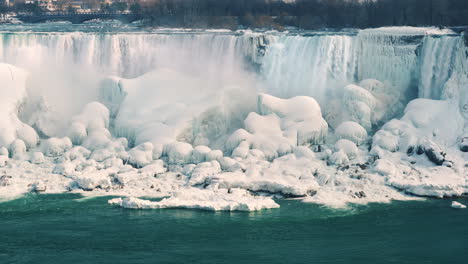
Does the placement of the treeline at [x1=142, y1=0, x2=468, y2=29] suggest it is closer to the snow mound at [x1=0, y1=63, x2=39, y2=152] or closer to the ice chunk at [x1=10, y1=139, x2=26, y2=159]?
the snow mound at [x1=0, y1=63, x2=39, y2=152]

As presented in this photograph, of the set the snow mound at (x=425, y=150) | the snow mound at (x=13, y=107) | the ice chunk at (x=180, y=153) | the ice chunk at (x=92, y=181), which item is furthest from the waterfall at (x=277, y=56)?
the ice chunk at (x=92, y=181)

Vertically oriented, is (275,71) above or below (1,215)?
above

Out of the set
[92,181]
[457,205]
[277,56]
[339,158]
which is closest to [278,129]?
[339,158]

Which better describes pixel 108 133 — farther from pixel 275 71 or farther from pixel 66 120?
pixel 275 71

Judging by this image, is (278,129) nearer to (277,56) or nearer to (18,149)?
(277,56)

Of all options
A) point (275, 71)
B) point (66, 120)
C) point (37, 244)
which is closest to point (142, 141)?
point (66, 120)

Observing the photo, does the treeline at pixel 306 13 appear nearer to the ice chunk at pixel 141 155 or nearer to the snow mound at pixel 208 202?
the ice chunk at pixel 141 155
